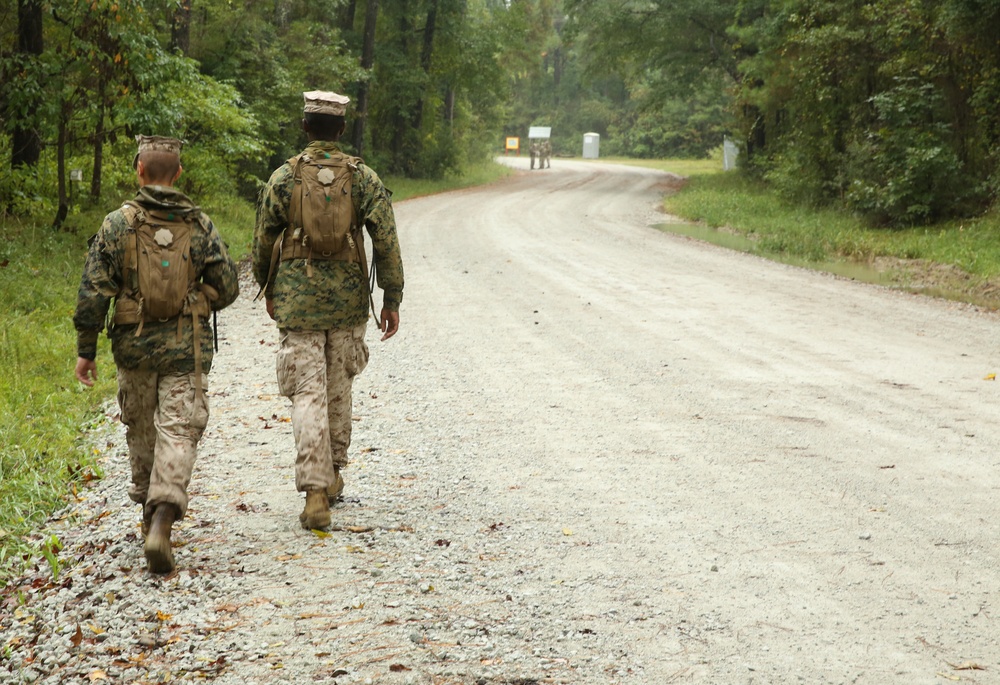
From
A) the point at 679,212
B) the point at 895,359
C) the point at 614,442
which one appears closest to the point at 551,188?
the point at 679,212

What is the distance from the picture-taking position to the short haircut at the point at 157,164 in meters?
4.46

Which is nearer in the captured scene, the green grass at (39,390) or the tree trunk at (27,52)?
the green grass at (39,390)

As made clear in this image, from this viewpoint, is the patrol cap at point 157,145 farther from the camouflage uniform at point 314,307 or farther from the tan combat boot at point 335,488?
the tan combat boot at point 335,488

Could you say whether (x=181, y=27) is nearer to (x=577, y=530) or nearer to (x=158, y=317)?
(x=158, y=317)

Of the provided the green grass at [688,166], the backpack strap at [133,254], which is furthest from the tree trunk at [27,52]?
the green grass at [688,166]

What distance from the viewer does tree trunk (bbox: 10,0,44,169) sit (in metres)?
13.7

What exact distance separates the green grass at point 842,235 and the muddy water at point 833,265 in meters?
0.34

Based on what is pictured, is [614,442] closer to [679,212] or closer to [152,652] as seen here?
[152,652]

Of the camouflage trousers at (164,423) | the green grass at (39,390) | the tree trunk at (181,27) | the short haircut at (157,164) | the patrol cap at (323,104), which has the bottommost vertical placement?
the green grass at (39,390)

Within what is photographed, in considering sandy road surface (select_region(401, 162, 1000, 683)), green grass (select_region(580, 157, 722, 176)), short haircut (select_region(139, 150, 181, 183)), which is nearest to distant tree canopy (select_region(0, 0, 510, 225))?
sandy road surface (select_region(401, 162, 1000, 683))

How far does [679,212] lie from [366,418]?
21.7 meters

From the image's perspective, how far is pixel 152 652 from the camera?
380cm

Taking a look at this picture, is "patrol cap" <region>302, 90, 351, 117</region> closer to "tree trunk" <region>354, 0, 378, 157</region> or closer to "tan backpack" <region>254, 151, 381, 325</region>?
"tan backpack" <region>254, 151, 381, 325</region>

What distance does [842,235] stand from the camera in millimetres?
19609
